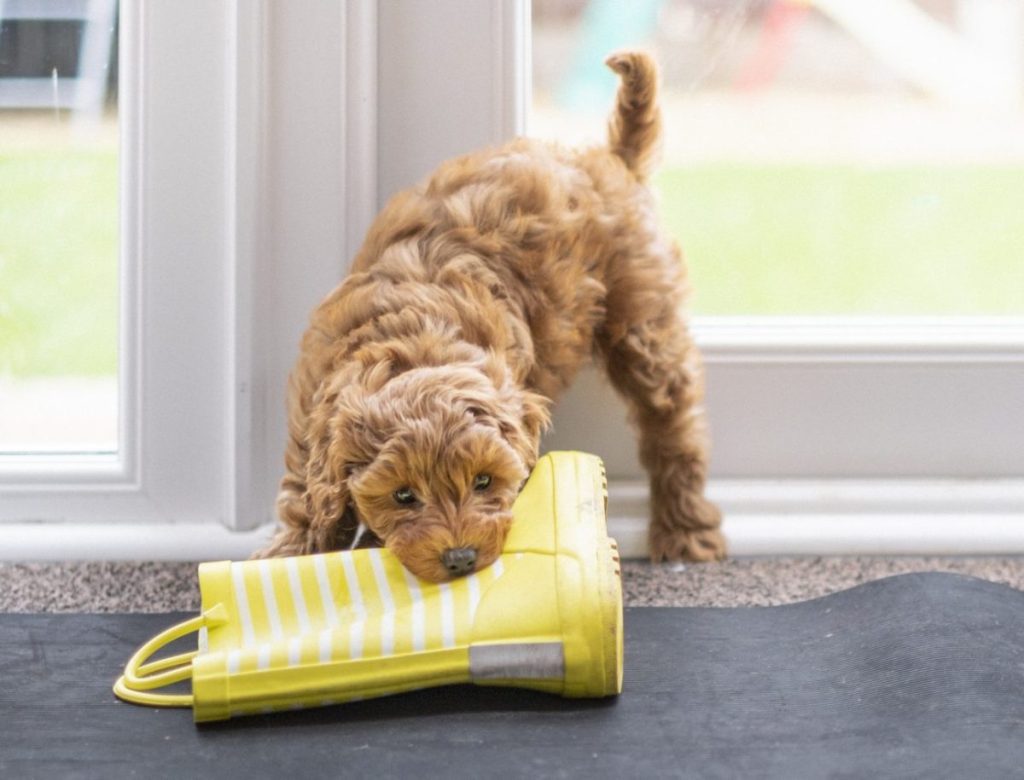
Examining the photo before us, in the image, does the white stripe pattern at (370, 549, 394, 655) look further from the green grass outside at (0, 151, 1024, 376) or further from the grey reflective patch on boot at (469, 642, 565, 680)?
the green grass outside at (0, 151, 1024, 376)

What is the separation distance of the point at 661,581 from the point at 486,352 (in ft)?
1.67

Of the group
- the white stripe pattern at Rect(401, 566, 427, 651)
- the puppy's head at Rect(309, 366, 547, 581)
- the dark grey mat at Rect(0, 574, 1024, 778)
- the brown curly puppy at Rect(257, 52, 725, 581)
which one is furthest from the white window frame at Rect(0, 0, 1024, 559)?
the white stripe pattern at Rect(401, 566, 427, 651)

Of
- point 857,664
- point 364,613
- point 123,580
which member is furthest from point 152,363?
point 857,664

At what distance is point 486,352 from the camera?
154 centimetres

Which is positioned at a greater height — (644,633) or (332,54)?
(332,54)

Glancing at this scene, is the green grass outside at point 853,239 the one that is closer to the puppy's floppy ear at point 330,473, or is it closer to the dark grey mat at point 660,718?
the dark grey mat at point 660,718

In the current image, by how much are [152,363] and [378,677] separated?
34.9 inches

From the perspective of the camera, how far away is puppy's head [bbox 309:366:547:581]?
1.30 metres

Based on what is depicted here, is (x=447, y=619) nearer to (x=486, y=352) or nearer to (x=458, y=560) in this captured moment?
(x=458, y=560)

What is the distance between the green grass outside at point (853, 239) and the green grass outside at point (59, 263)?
0.97m

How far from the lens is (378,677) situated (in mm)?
1231

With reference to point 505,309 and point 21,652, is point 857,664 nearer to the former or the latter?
point 505,309

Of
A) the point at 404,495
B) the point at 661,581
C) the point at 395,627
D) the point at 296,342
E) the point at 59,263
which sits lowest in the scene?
the point at 661,581

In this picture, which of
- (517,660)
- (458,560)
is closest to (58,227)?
(458,560)
